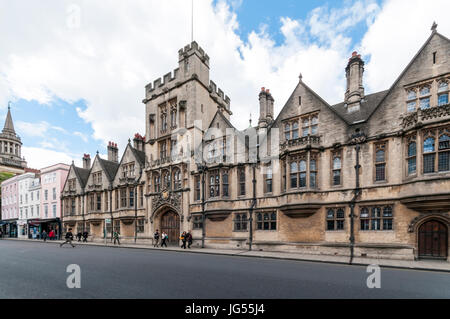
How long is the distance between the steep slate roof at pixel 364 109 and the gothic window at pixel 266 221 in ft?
30.9

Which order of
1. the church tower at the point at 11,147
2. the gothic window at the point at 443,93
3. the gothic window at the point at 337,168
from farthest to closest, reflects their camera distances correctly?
1. the church tower at the point at 11,147
2. the gothic window at the point at 337,168
3. the gothic window at the point at 443,93

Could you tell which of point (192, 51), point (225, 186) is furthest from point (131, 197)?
point (192, 51)

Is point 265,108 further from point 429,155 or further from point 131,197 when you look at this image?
point 131,197

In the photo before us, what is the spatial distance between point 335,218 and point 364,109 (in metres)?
8.97

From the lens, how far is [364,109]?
1689 centimetres

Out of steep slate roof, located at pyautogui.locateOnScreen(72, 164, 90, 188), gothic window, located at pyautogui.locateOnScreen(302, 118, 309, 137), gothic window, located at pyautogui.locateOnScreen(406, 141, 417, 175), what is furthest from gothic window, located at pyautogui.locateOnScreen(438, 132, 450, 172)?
steep slate roof, located at pyautogui.locateOnScreen(72, 164, 90, 188)

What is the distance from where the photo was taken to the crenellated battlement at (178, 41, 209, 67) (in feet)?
79.3

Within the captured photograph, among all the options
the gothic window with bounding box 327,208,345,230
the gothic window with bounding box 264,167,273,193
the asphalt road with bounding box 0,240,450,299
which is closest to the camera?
the asphalt road with bounding box 0,240,450,299

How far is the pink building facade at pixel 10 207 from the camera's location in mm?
43812

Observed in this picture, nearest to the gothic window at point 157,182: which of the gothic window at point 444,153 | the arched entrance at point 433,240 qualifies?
the arched entrance at point 433,240

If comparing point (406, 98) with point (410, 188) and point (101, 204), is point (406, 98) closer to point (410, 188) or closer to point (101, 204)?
point (410, 188)

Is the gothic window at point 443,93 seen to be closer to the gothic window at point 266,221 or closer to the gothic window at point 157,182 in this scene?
the gothic window at point 266,221

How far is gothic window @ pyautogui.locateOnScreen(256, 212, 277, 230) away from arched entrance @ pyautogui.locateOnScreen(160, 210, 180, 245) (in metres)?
9.34

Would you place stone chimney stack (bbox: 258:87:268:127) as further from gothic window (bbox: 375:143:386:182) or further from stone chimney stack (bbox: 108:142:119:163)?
stone chimney stack (bbox: 108:142:119:163)
